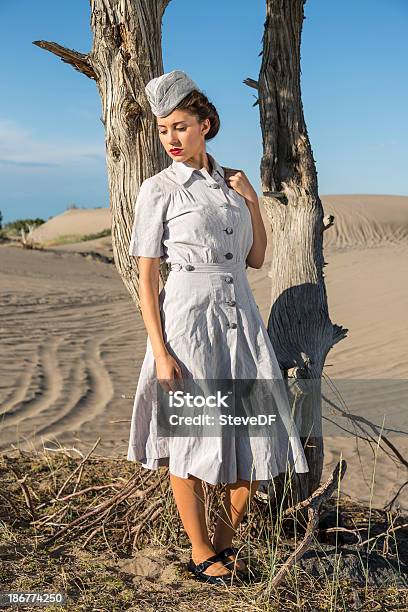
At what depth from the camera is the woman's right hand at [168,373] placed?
2.87m

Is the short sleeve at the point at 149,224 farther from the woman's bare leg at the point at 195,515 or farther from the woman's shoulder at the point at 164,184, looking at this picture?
the woman's bare leg at the point at 195,515

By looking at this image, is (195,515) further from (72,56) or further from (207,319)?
(72,56)

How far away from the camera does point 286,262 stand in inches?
148

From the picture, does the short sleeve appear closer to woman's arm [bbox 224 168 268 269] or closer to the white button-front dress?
the white button-front dress

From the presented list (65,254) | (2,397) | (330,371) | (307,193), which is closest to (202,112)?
(307,193)

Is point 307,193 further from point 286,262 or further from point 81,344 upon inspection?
point 81,344

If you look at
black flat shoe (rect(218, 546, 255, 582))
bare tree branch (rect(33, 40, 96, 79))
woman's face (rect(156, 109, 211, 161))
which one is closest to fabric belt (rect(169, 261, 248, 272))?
woman's face (rect(156, 109, 211, 161))

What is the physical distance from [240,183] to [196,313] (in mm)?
577

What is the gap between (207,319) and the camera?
115 inches

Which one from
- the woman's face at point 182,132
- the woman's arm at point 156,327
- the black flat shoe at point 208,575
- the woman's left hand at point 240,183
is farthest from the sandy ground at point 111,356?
the woman's face at point 182,132

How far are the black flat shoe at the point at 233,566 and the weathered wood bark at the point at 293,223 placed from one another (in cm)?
59

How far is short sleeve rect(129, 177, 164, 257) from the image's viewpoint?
9.66 feet

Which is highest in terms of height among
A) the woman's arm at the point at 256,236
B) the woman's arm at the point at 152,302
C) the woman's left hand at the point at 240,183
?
the woman's left hand at the point at 240,183

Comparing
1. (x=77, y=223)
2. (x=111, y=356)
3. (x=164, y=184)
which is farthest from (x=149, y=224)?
(x=77, y=223)
